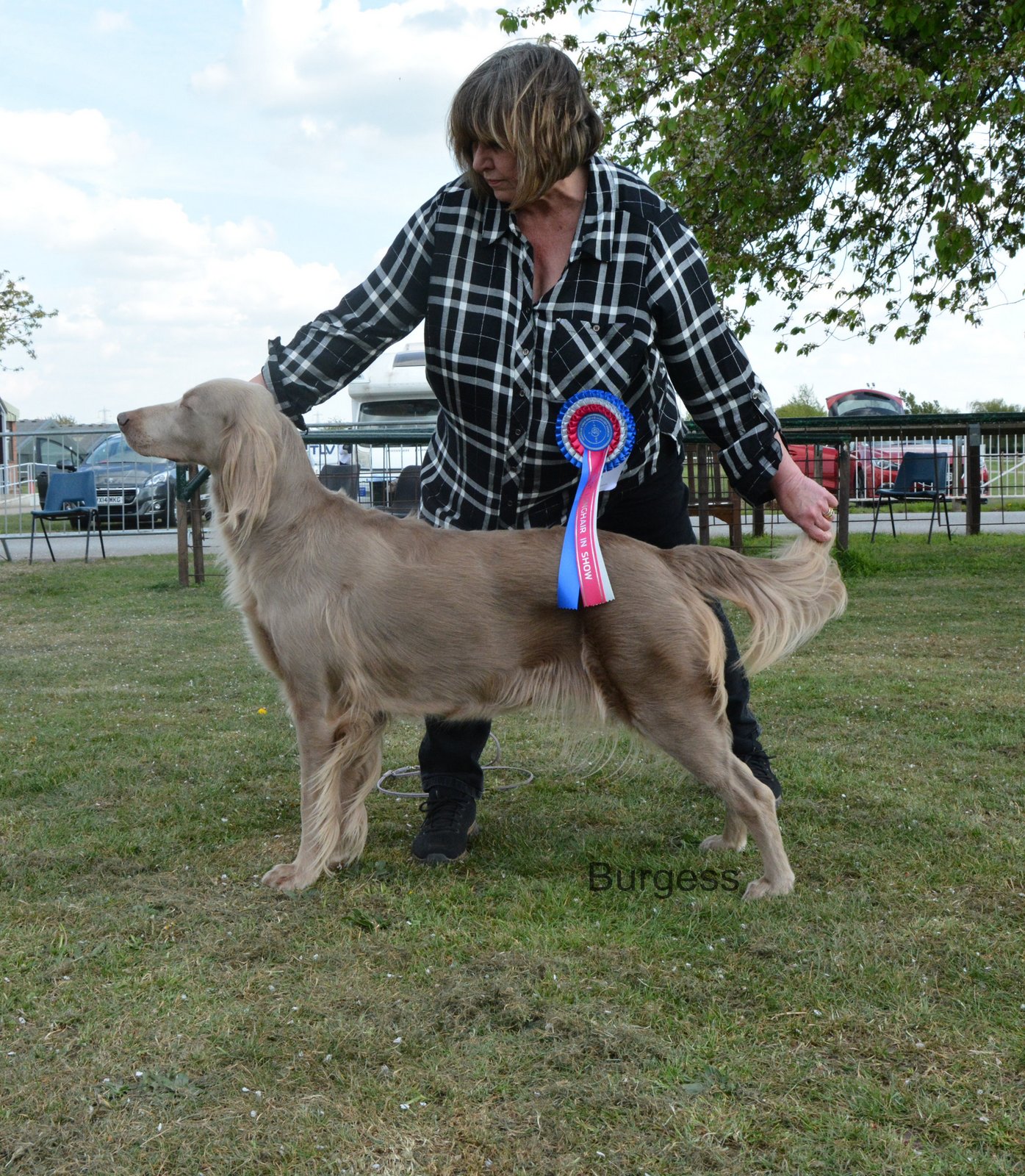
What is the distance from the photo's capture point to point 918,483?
16.9 m

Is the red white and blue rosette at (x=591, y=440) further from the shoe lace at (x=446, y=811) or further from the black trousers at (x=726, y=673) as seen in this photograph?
the shoe lace at (x=446, y=811)

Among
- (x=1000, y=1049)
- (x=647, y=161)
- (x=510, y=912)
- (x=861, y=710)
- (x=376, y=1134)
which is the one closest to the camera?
(x=376, y=1134)

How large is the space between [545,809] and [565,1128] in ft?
7.30

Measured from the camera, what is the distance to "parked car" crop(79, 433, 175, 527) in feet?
62.8

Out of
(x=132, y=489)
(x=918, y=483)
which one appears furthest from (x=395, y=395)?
(x=918, y=483)

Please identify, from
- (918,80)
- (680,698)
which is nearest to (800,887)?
(680,698)

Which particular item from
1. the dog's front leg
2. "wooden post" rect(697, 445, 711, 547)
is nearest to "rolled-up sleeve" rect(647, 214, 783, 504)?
the dog's front leg

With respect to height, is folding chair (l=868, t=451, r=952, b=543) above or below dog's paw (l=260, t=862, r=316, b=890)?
above

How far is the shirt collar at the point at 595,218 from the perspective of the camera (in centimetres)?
352

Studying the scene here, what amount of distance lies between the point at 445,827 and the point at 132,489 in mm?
17098

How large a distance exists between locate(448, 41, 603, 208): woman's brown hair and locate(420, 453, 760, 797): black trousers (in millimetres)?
1088

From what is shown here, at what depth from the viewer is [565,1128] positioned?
2162 mm

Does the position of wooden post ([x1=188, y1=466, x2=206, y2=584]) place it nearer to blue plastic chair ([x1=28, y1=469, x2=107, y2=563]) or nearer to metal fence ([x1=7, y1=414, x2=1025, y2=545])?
metal fence ([x1=7, y1=414, x2=1025, y2=545])

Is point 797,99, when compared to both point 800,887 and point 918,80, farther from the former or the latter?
point 800,887
